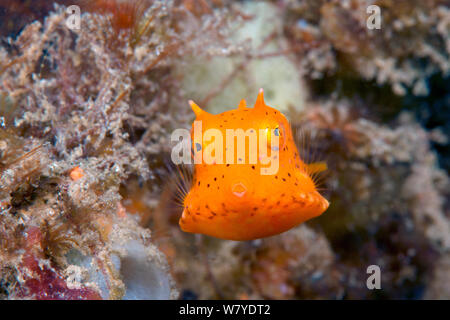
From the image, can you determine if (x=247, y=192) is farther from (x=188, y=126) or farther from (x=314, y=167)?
(x=188, y=126)

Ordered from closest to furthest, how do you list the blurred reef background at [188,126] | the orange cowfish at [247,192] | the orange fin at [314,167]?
the orange cowfish at [247,192] → the blurred reef background at [188,126] → the orange fin at [314,167]

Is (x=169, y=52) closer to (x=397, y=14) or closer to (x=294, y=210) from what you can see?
(x=294, y=210)

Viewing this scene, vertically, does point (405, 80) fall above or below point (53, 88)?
below

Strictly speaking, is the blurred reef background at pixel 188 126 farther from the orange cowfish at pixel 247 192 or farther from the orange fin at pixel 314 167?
the orange fin at pixel 314 167

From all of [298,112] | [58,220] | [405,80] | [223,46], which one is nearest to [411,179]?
[405,80]

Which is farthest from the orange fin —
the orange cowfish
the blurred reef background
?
the blurred reef background

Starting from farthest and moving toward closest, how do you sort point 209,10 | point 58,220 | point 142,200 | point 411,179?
point 411,179
point 209,10
point 142,200
point 58,220

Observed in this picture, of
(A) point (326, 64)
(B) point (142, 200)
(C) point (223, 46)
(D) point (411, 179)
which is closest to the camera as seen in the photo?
(B) point (142, 200)

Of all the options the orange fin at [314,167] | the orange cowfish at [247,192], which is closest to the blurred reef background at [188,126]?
the orange cowfish at [247,192]
